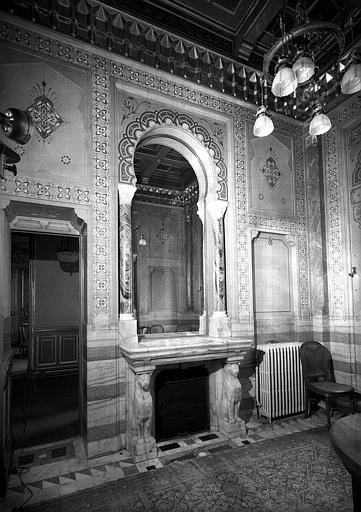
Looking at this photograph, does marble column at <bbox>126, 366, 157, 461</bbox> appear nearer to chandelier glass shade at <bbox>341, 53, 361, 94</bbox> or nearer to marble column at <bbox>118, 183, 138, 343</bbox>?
marble column at <bbox>118, 183, 138, 343</bbox>

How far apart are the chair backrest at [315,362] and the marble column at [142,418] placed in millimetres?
2400

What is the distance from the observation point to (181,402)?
4227 millimetres

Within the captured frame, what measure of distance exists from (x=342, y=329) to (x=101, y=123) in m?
4.58

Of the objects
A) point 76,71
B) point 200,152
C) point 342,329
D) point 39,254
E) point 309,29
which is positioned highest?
point 76,71

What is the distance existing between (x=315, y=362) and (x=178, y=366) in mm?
2202

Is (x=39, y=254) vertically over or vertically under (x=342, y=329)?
over

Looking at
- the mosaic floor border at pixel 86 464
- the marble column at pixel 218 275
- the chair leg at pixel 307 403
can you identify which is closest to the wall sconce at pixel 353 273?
the chair leg at pixel 307 403

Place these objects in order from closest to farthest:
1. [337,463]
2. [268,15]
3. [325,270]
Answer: [337,463] < [268,15] < [325,270]

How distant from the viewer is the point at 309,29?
9.45 feet

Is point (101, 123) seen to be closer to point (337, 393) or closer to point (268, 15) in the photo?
point (268, 15)

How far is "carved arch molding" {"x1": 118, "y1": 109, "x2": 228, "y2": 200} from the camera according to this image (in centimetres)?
415

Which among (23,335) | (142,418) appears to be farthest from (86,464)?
(23,335)

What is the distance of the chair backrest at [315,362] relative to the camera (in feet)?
15.7

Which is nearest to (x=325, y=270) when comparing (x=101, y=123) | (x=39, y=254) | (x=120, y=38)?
(x=101, y=123)
